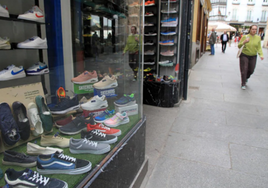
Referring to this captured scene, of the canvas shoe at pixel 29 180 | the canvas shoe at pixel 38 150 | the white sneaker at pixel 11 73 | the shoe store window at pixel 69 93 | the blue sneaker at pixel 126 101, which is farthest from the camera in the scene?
the blue sneaker at pixel 126 101

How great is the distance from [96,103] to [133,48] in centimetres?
104

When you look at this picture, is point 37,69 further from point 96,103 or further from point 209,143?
point 209,143

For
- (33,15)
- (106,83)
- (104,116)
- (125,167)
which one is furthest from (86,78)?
(125,167)

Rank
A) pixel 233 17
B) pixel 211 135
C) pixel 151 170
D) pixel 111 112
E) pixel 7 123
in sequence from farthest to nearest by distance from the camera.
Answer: pixel 233 17
pixel 211 135
pixel 151 170
pixel 111 112
pixel 7 123

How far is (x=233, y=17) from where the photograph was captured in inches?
2281

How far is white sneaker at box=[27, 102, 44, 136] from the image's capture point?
1841 millimetres

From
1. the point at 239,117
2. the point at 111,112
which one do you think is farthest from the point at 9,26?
the point at 239,117

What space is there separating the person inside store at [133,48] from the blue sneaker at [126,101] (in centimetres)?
30

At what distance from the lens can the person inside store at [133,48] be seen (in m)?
2.70

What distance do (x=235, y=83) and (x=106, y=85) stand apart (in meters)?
6.55

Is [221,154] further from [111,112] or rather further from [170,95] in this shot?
[170,95]

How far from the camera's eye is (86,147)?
161cm

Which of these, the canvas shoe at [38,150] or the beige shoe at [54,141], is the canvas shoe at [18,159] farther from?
the beige shoe at [54,141]

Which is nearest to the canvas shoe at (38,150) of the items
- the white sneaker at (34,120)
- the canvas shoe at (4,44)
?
the white sneaker at (34,120)
